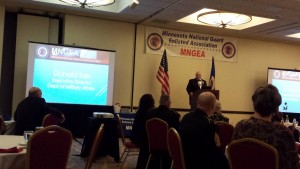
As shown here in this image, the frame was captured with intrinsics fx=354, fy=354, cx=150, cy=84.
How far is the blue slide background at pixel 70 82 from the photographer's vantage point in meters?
8.36

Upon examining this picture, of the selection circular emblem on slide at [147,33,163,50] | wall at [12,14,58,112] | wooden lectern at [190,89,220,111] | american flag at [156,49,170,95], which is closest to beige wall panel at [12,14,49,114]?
wall at [12,14,58,112]

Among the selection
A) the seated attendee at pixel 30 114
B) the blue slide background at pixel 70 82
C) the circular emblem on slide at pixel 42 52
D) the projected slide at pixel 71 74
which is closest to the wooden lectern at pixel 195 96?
the projected slide at pixel 71 74

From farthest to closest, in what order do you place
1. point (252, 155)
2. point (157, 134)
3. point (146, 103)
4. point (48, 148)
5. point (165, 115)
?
point (146, 103)
point (165, 115)
point (157, 134)
point (48, 148)
point (252, 155)

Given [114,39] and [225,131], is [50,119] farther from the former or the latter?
[114,39]

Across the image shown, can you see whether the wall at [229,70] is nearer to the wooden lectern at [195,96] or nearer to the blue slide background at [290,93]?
the blue slide background at [290,93]

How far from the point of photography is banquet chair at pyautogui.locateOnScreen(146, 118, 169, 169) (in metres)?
4.40

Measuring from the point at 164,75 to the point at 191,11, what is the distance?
2218 millimetres

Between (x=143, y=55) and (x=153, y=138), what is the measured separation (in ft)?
18.1

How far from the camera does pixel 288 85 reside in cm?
1102

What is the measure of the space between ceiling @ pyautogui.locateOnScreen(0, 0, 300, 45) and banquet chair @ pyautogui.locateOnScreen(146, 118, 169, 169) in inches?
138

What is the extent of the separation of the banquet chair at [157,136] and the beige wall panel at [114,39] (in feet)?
16.7

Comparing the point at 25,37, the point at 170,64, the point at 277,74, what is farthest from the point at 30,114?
the point at 277,74

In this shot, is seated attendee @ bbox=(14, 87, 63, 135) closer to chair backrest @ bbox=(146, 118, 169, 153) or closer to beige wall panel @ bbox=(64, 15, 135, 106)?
chair backrest @ bbox=(146, 118, 169, 153)

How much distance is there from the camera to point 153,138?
4625 mm
